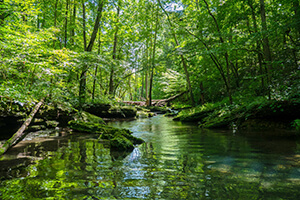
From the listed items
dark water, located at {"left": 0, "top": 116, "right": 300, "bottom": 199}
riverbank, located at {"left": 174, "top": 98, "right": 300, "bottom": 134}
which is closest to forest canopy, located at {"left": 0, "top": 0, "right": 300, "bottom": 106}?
riverbank, located at {"left": 174, "top": 98, "right": 300, "bottom": 134}

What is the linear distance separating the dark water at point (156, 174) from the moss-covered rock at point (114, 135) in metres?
0.38

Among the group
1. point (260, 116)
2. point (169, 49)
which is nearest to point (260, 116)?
point (260, 116)

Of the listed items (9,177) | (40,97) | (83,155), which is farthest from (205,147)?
(40,97)

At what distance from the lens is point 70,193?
2.08m

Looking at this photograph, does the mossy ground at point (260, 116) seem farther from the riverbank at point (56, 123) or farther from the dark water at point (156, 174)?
the riverbank at point (56, 123)

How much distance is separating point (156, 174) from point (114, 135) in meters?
2.74

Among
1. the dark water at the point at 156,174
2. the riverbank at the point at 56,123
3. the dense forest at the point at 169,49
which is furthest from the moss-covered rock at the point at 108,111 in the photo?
the dark water at the point at 156,174

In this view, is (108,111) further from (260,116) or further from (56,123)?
(260,116)

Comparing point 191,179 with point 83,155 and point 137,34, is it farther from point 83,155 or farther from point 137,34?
point 137,34

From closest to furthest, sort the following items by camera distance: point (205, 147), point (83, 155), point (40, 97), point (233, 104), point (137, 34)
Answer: point (83, 155) < point (205, 147) < point (40, 97) < point (233, 104) < point (137, 34)

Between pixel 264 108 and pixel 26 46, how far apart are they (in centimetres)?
780

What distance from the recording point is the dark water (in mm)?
2096

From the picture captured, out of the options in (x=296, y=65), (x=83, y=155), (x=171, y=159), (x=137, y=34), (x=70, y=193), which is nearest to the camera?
(x=70, y=193)

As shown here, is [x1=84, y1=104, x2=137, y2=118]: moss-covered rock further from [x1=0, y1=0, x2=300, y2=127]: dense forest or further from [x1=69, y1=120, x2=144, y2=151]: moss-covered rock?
[x1=69, y1=120, x2=144, y2=151]: moss-covered rock
